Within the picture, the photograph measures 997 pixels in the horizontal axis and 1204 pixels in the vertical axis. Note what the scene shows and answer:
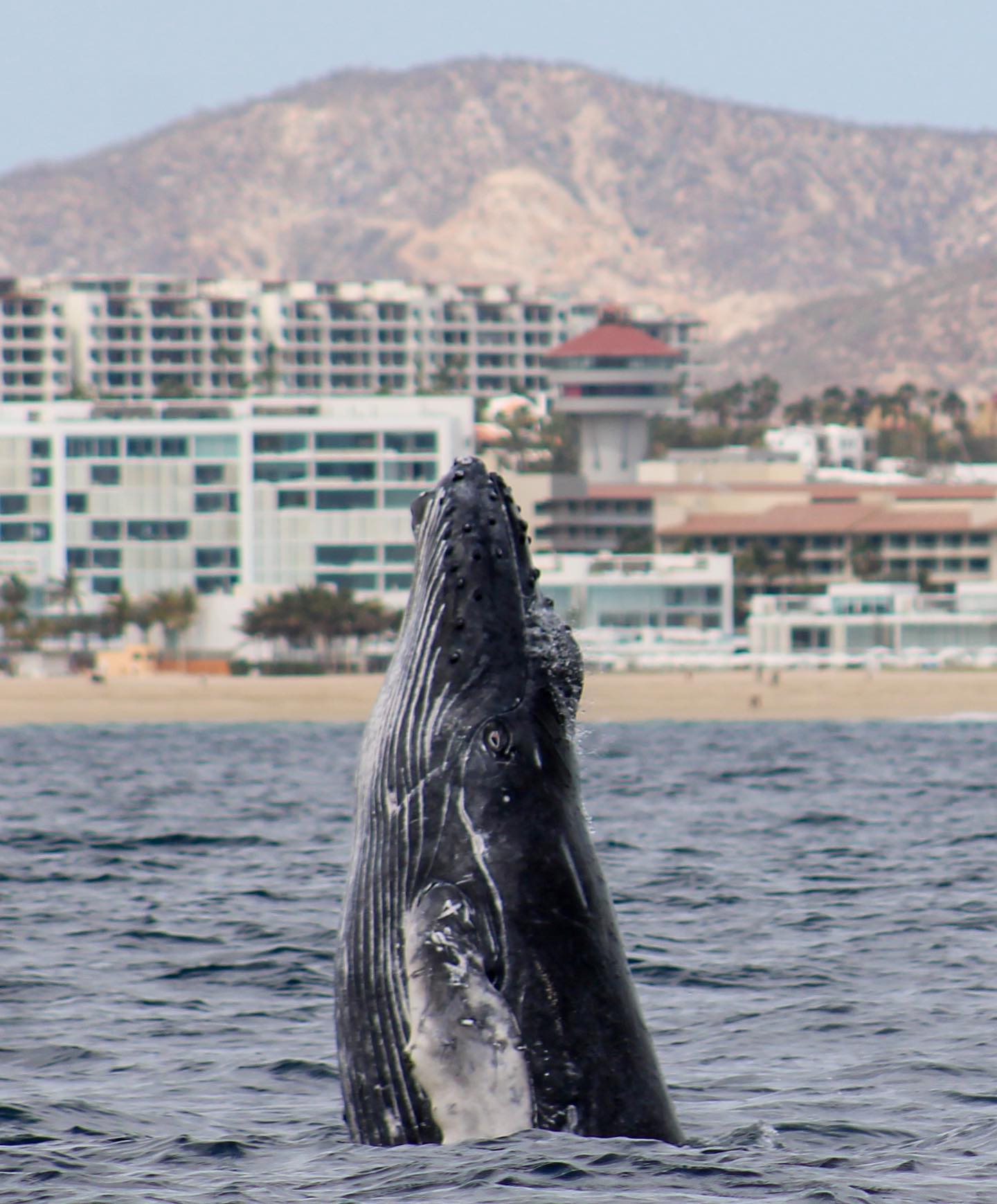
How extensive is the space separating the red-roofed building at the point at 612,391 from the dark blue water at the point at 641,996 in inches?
5897

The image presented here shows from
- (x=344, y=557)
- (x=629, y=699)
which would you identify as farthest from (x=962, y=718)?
(x=344, y=557)

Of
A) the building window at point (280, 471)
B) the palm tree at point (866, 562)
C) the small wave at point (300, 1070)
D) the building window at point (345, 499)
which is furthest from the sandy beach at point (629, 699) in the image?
the small wave at point (300, 1070)

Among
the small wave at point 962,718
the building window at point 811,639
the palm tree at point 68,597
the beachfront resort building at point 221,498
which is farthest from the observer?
the beachfront resort building at point 221,498

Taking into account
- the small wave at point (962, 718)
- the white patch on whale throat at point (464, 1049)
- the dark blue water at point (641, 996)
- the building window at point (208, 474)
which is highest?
the building window at point (208, 474)

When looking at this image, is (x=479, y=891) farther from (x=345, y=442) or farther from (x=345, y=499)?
(x=345, y=442)

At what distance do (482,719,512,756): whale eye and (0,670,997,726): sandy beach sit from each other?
339 feet

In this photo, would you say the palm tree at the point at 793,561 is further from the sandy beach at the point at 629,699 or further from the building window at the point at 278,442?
the building window at the point at 278,442

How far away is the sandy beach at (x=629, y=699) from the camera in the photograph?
112688 millimetres

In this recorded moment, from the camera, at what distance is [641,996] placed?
1608 cm

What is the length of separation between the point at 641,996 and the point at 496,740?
30.1ft

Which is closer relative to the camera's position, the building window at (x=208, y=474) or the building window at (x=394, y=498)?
the building window at (x=394, y=498)

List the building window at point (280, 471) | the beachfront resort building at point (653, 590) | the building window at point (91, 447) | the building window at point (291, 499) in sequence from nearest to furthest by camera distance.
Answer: the beachfront resort building at point (653, 590) → the building window at point (280, 471) → the building window at point (291, 499) → the building window at point (91, 447)

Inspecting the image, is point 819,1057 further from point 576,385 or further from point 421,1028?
point 576,385

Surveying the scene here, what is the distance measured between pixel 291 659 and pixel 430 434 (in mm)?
20003
